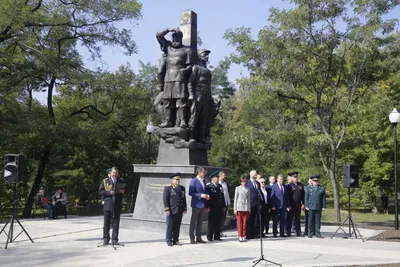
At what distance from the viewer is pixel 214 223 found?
11.3 meters

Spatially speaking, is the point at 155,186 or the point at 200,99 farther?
the point at 200,99

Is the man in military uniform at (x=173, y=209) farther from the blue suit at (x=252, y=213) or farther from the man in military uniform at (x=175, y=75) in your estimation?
the man in military uniform at (x=175, y=75)

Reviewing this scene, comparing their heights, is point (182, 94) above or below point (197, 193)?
above

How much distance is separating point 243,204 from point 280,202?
166 cm

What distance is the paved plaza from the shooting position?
27.3ft

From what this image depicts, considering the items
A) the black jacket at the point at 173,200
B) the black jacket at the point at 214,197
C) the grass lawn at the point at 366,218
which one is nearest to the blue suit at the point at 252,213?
the black jacket at the point at 214,197

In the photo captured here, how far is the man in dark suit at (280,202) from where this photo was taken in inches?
485

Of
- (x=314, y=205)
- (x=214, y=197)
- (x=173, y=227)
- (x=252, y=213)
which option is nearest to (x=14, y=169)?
(x=173, y=227)

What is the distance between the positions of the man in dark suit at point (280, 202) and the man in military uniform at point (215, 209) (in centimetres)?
179

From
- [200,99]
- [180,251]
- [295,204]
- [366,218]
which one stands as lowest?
[366,218]

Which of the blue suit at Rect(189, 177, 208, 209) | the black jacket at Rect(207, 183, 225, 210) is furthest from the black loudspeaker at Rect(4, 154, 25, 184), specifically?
the black jacket at Rect(207, 183, 225, 210)

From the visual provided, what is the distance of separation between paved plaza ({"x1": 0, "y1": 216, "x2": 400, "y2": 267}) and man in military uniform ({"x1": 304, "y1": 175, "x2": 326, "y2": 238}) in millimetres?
435

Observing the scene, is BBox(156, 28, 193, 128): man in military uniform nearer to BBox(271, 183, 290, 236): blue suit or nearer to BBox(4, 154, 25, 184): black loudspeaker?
BBox(271, 183, 290, 236): blue suit

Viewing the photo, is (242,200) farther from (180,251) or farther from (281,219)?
(180,251)
